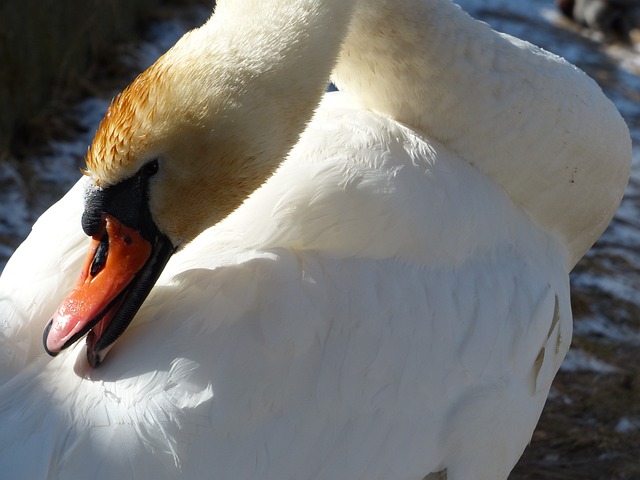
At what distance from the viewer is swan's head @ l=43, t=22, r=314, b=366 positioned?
2.32 meters

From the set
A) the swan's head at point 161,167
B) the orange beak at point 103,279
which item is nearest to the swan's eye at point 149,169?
the swan's head at point 161,167

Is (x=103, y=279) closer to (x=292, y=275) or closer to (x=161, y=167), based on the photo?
(x=161, y=167)

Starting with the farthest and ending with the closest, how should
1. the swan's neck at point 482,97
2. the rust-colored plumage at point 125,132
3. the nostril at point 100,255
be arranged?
the swan's neck at point 482,97 < the nostril at point 100,255 < the rust-colored plumage at point 125,132

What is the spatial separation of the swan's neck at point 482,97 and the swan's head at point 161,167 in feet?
1.99

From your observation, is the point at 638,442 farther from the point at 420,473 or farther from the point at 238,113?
the point at 238,113

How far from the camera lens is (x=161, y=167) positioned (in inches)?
93.4

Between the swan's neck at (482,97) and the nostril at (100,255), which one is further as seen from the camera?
the swan's neck at (482,97)

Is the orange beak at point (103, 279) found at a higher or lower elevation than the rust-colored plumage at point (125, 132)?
lower

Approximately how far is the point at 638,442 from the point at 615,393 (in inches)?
11.2

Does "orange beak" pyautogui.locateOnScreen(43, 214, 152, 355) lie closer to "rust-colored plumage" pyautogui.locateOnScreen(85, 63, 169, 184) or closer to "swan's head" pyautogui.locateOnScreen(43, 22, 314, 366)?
"swan's head" pyautogui.locateOnScreen(43, 22, 314, 366)

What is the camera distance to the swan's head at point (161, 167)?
2.32 meters

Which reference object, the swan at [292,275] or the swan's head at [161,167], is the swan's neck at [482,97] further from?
the swan's head at [161,167]

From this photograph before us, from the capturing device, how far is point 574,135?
316 cm

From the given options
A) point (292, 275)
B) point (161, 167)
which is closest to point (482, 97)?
point (292, 275)
